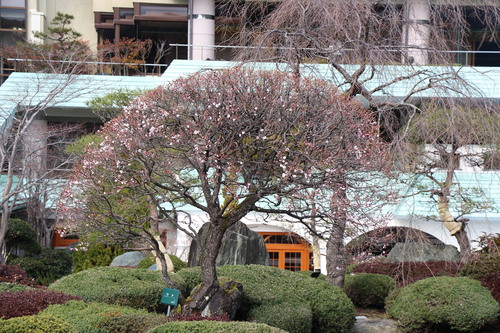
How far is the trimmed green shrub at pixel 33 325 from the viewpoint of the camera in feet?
27.4

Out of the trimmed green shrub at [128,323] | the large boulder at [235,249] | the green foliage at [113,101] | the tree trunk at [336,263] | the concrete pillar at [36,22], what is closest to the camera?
the trimmed green shrub at [128,323]

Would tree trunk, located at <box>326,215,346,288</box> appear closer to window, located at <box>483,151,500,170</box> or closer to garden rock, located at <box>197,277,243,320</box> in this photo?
window, located at <box>483,151,500,170</box>

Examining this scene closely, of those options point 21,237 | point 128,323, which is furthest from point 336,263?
point 21,237

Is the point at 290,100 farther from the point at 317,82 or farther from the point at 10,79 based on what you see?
the point at 10,79

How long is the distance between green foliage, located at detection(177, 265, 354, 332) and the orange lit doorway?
30.5 feet

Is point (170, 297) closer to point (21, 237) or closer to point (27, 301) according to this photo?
point (27, 301)

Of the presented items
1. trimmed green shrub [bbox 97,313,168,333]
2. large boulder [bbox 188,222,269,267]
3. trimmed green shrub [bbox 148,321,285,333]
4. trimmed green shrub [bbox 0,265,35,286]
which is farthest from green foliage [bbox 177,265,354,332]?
trimmed green shrub [bbox 0,265,35,286]

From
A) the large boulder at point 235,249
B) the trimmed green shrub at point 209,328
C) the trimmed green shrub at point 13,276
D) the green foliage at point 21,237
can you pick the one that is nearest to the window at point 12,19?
the green foliage at point 21,237

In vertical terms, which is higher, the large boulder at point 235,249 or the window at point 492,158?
the window at point 492,158

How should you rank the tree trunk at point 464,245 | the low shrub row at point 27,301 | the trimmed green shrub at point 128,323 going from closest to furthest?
the trimmed green shrub at point 128,323
the low shrub row at point 27,301
the tree trunk at point 464,245

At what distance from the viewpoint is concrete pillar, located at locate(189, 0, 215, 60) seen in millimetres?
29016

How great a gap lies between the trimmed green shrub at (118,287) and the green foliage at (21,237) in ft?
24.5

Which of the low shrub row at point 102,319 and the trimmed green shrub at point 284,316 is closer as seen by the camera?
the low shrub row at point 102,319

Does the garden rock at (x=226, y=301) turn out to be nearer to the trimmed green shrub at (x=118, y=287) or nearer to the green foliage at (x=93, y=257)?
the trimmed green shrub at (x=118, y=287)
